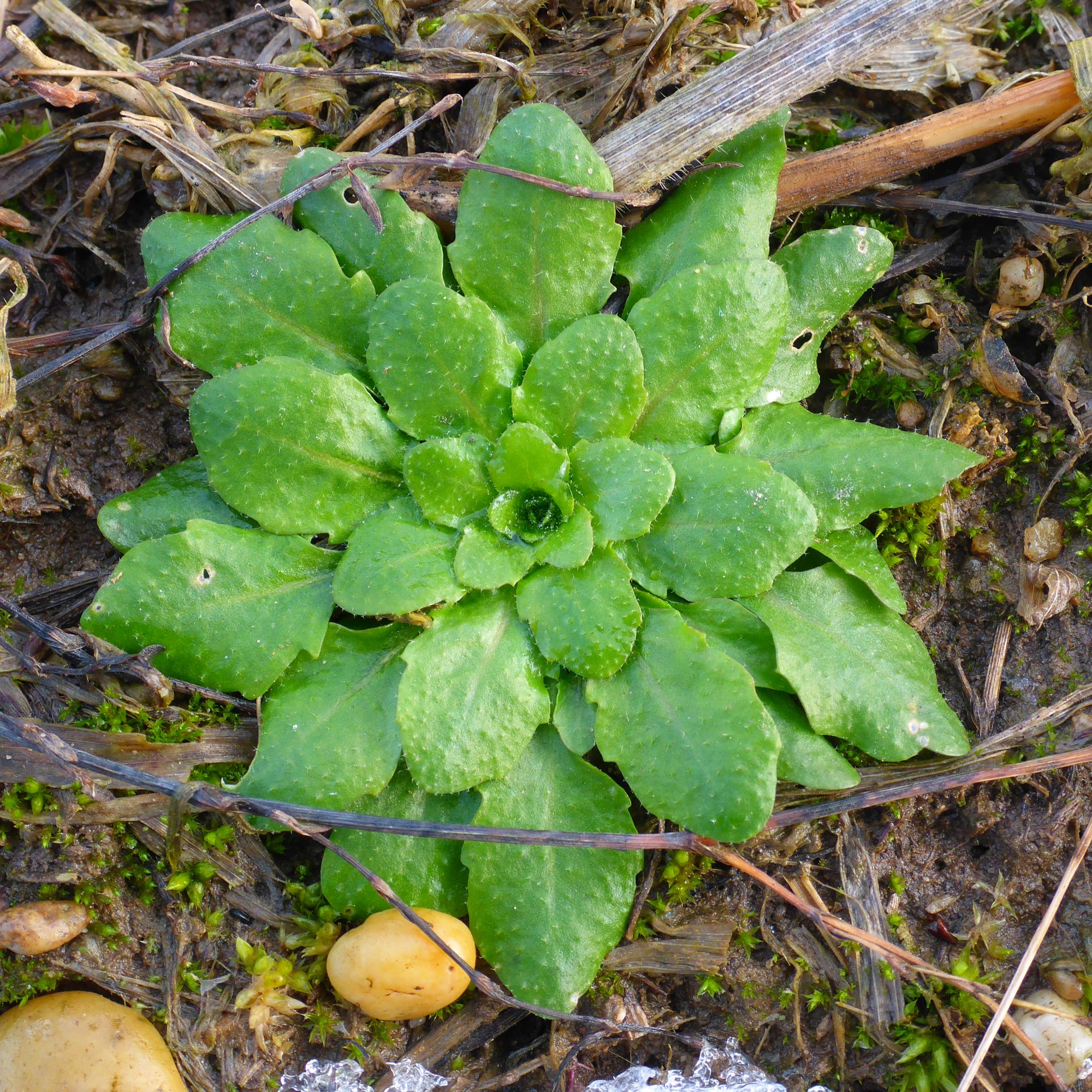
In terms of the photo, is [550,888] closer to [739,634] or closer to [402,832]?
[402,832]

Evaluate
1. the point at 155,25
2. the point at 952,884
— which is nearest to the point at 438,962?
the point at 952,884

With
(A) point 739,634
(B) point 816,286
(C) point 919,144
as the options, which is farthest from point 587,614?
(C) point 919,144

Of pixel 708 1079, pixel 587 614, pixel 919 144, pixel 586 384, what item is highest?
pixel 919 144

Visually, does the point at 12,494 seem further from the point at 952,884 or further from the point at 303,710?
the point at 952,884

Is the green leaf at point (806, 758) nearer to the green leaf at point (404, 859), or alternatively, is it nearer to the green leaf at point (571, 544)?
the green leaf at point (571, 544)

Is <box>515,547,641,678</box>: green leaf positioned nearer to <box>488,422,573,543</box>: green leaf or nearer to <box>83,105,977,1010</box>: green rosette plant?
<box>83,105,977,1010</box>: green rosette plant

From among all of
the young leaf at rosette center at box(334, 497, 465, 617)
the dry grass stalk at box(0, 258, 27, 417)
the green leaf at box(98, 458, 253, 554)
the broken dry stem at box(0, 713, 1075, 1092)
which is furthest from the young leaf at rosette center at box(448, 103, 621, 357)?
the broken dry stem at box(0, 713, 1075, 1092)

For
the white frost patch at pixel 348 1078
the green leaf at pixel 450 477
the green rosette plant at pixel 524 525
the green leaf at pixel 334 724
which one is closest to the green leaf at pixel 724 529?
the green rosette plant at pixel 524 525
